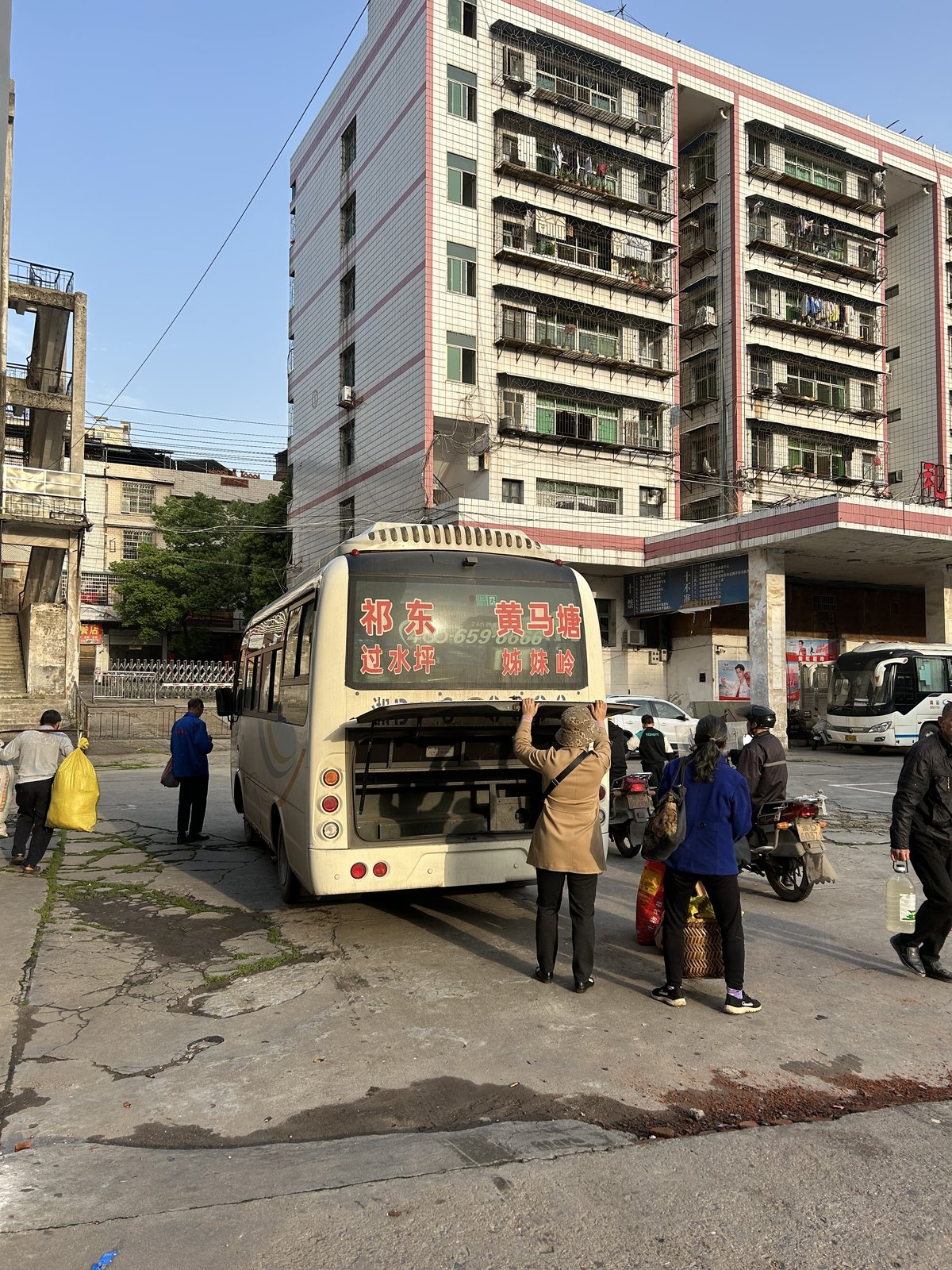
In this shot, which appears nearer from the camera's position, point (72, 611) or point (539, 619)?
point (539, 619)

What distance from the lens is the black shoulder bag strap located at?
5441 mm

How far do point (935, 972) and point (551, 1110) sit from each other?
3.30 metres

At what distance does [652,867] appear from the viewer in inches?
259

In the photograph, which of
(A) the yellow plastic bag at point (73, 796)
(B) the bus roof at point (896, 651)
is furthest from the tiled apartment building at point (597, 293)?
(A) the yellow plastic bag at point (73, 796)

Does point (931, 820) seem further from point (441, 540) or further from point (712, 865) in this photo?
point (441, 540)

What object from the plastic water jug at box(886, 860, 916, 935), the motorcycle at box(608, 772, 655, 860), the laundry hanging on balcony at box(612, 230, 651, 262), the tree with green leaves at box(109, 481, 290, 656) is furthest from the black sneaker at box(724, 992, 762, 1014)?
the tree with green leaves at box(109, 481, 290, 656)

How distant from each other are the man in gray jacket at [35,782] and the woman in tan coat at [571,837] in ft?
18.3

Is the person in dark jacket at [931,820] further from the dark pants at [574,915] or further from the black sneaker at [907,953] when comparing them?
the dark pants at [574,915]

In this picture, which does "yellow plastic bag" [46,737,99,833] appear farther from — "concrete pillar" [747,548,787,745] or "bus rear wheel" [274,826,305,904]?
"concrete pillar" [747,548,787,745]

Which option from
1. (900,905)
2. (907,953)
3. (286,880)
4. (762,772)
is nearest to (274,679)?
(286,880)

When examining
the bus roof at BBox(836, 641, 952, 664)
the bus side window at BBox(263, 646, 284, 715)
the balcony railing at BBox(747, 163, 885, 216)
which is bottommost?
the bus side window at BBox(263, 646, 284, 715)

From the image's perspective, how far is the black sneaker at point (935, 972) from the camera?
19.3 feet

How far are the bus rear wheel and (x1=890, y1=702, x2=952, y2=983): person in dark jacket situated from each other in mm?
4501

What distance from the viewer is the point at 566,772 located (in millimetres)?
5445
